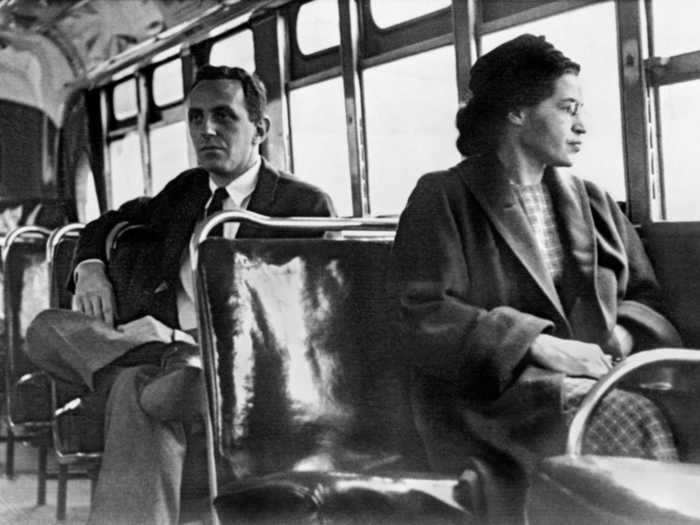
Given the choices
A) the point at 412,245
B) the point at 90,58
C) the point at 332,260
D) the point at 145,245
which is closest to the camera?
the point at 412,245

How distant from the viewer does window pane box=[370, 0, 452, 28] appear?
1.47 meters

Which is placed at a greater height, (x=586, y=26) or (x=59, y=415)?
(x=586, y=26)

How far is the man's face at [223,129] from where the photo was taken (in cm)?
187

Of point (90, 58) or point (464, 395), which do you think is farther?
point (90, 58)

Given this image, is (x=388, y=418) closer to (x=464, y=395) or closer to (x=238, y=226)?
A: (x=464, y=395)

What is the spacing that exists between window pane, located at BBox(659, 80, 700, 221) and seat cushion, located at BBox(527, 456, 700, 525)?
0.46m

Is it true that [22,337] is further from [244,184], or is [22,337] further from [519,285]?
[519,285]

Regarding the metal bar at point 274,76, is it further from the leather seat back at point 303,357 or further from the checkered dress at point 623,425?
the checkered dress at point 623,425

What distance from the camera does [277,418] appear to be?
1.43 metres

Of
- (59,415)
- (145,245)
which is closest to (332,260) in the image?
(145,245)

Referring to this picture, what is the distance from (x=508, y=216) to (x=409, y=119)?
24 centimetres

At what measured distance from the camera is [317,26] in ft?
Answer: 5.36

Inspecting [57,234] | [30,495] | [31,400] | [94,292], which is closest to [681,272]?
[94,292]

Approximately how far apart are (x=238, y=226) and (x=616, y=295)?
78 centimetres
